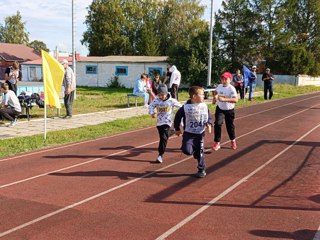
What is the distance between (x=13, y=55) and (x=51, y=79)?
49.0m

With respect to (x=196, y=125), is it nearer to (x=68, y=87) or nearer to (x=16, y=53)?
(x=68, y=87)

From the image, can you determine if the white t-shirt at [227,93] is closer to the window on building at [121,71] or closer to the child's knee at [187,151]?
the child's knee at [187,151]

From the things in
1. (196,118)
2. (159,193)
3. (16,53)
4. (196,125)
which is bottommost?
(159,193)

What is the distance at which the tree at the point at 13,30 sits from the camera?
8256cm

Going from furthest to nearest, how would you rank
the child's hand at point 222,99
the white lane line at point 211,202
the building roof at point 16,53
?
1. the building roof at point 16,53
2. the child's hand at point 222,99
3. the white lane line at point 211,202

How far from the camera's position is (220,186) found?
21.3 ft

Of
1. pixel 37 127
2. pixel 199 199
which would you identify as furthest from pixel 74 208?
pixel 37 127

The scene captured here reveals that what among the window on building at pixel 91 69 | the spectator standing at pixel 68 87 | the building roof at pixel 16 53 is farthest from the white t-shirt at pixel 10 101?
the building roof at pixel 16 53

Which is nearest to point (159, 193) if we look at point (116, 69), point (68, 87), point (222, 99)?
point (222, 99)

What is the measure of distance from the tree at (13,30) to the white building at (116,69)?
48596 mm

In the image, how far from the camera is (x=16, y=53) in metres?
57.2

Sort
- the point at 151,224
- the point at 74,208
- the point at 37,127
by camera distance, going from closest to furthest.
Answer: the point at 151,224
the point at 74,208
the point at 37,127

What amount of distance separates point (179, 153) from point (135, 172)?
1.92m

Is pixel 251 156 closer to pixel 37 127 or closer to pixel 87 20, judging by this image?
pixel 37 127
